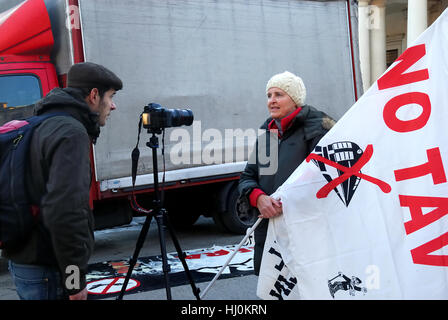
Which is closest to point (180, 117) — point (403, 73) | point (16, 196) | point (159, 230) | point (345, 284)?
point (159, 230)

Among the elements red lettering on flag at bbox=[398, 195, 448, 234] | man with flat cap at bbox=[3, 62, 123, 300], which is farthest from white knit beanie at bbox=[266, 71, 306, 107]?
man with flat cap at bbox=[3, 62, 123, 300]

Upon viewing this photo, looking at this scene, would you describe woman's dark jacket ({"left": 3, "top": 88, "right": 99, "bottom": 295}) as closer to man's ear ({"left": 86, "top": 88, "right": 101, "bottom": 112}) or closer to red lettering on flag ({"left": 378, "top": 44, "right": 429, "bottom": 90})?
man's ear ({"left": 86, "top": 88, "right": 101, "bottom": 112})

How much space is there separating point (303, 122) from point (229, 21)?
403 cm

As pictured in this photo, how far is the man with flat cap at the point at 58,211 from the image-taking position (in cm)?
202

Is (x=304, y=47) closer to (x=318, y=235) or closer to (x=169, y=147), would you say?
(x=169, y=147)

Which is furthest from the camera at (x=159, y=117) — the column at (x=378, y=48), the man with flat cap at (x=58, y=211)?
the column at (x=378, y=48)

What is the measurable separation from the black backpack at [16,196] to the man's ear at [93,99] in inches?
13.4

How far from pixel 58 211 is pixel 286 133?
5.27 ft

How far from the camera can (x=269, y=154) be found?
10.9 ft

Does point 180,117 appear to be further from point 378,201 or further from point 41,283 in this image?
point 41,283

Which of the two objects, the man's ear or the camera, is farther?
the camera

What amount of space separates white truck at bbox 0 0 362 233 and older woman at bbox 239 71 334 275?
314cm

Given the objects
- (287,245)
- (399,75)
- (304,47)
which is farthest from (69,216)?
(304,47)

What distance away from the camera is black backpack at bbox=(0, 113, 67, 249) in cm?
207
